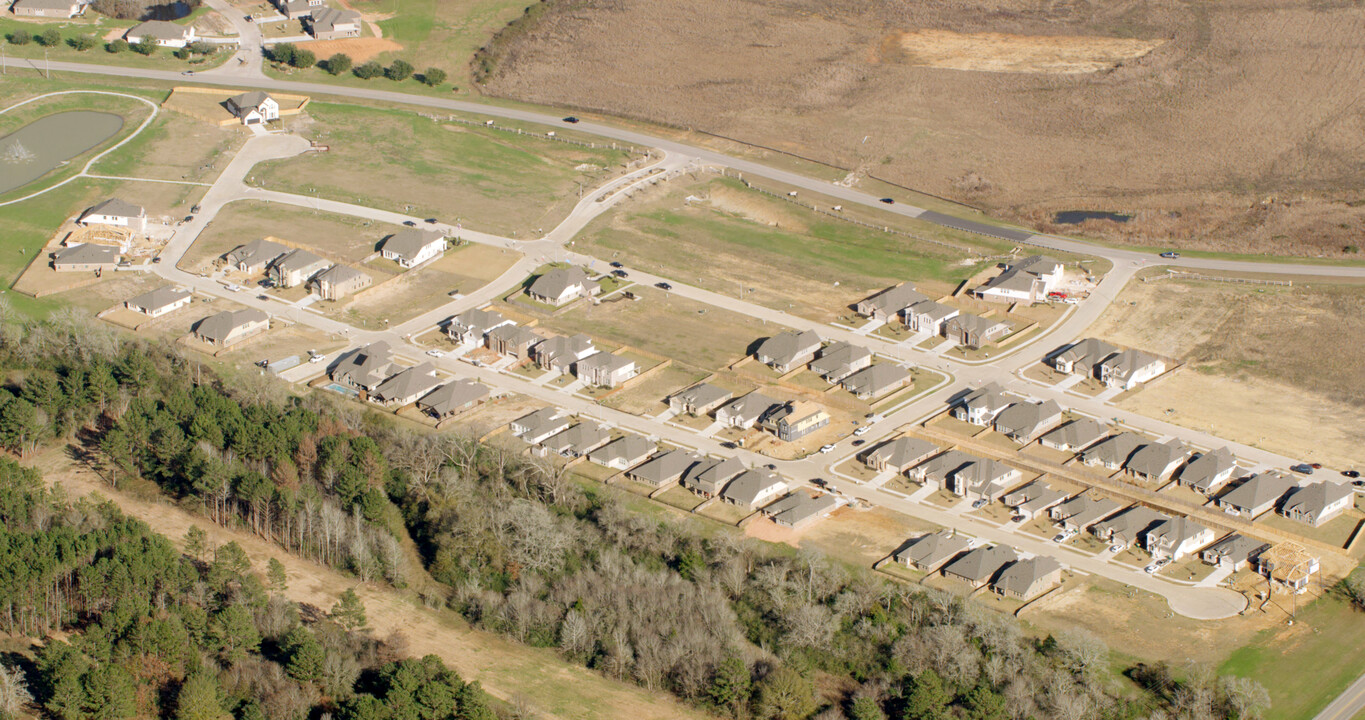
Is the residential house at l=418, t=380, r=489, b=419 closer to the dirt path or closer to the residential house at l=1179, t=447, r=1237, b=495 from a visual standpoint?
the dirt path

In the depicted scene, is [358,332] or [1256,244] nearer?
[358,332]

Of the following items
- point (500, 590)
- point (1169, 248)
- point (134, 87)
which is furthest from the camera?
point (134, 87)

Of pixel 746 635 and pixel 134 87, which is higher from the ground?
pixel 134 87

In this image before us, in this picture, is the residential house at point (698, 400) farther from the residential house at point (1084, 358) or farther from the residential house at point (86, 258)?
the residential house at point (86, 258)

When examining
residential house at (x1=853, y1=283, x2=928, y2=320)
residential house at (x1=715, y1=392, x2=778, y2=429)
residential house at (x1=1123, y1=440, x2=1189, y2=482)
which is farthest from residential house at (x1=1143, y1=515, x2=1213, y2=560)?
residential house at (x1=853, y1=283, x2=928, y2=320)

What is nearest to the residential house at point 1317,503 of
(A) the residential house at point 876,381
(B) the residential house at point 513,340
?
(A) the residential house at point 876,381

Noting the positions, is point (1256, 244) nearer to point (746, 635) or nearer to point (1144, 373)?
point (1144, 373)

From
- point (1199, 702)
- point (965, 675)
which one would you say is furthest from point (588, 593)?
point (1199, 702)
